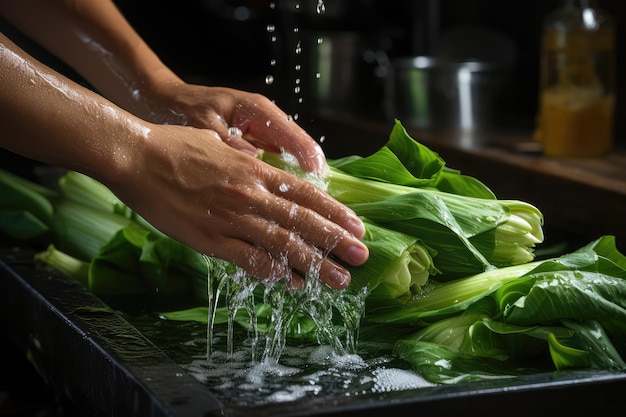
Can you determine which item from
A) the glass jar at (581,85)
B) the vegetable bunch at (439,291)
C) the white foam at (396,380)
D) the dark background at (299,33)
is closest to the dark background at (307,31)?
the dark background at (299,33)

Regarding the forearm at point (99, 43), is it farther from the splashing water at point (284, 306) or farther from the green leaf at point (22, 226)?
the splashing water at point (284, 306)

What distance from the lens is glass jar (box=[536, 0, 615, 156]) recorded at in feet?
9.27

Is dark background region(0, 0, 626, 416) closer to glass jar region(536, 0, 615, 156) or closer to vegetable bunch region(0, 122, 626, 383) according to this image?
glass jar region(536, 0, 615, 156)

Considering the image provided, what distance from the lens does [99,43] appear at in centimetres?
206

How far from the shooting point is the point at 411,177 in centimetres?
158

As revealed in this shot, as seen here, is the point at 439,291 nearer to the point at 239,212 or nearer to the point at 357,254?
the point at 357,254

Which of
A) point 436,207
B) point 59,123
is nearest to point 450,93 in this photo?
point 436,207

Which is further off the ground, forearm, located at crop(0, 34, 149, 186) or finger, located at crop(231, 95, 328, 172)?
forearm, located at crop(0, 34, 149, 186)

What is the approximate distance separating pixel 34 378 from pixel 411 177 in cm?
84

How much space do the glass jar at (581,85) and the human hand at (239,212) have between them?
1.64m

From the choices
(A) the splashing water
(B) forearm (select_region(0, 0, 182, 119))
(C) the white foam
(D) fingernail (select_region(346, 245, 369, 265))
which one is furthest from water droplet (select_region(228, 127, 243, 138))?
(C) the white foam

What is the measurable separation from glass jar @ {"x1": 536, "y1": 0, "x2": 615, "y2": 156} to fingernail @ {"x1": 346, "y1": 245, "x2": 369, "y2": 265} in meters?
1.63

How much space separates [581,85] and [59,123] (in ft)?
6.16

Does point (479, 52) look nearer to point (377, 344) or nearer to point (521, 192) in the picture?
point (521, 192)
